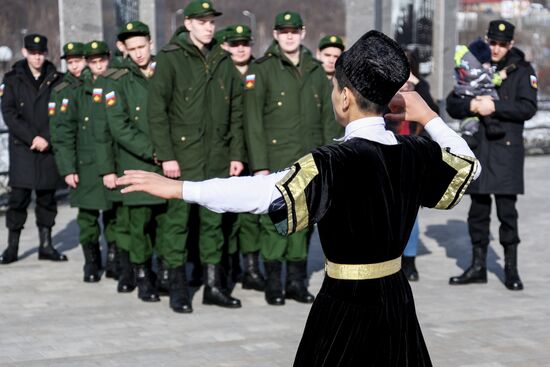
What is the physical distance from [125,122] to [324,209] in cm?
481

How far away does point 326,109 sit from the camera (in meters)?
8.17

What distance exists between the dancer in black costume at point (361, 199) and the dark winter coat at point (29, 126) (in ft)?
20.9

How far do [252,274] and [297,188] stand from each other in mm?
5232

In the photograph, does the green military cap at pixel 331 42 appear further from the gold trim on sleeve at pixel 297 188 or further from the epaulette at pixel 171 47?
the gold trim on sleeve at pixel 297 188

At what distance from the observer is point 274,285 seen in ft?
26.0

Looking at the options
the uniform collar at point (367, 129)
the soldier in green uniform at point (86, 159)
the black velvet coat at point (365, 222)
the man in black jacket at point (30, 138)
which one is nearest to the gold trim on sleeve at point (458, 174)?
the black velvet coat at point (365, 222)

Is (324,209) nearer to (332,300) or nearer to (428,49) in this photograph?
(332,300)

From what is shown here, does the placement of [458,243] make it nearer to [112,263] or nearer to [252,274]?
[252,274]

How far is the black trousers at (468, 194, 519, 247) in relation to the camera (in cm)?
833

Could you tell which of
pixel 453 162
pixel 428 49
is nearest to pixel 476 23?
pixel 428 49

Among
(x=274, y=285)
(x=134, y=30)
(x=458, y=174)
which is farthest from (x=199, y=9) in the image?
(x=458, y=174)

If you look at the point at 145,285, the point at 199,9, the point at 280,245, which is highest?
the point at 199,9

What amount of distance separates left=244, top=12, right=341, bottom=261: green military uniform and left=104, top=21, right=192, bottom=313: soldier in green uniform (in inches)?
29.6

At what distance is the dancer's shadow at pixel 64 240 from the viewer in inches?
408
